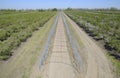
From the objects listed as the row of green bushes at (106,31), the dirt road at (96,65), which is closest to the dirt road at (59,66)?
the dirt road at (96,65)

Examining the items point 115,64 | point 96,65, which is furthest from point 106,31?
point 96,65

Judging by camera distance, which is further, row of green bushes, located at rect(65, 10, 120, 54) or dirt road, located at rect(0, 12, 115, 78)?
row of green bushes, located at rect(65, 10, 120, 54)

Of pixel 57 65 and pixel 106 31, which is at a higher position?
pixel 57 65

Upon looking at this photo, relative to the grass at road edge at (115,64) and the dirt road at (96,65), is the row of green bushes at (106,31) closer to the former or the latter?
the grass at road edge at (115,64)

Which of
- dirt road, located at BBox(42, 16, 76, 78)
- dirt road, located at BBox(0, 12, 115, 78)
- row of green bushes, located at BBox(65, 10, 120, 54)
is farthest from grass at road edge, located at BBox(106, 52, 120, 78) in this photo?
dirt road, located at BBox(42, 16, 76, 78)

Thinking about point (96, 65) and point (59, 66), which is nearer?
point (59, 66)

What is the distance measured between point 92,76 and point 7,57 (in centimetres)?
497

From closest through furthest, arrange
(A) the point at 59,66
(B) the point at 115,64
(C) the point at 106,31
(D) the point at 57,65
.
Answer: (A) the point at 59,66
(D) the point at 57,65
(B) the point at 115,64
(C) the point at 106,31

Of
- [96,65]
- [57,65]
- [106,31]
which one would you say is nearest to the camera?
[57,65]

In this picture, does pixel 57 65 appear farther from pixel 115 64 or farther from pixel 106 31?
pixel 106 31

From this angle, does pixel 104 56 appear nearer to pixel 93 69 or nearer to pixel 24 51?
pixel 93 69

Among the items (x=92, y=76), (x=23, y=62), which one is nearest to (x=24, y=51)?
(x=23, y=62)

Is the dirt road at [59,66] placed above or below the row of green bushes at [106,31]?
above

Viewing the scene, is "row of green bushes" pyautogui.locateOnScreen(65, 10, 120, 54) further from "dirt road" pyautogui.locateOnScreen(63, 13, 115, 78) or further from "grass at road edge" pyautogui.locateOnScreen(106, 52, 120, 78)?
"dirt road" pyautogui.locateOnScreen(63, 13, 115, 78)
